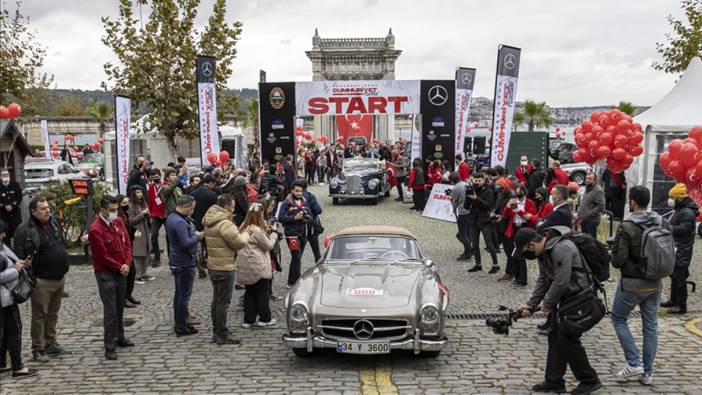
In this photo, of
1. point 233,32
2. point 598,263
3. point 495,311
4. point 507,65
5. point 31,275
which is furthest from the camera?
point 233,32

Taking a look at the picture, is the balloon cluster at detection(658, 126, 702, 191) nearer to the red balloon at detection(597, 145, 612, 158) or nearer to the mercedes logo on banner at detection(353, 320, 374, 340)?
the red balloon at detection(597, 145, 612, 158)

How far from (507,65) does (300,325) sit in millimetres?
11637

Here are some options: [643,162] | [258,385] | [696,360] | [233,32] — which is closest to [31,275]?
[258,385]

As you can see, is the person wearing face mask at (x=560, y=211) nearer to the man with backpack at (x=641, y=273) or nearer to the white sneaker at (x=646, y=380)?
the man with backpack at (x=641, y=273)

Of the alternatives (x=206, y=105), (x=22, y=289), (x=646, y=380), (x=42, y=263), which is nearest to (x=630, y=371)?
(x=646, y=380)

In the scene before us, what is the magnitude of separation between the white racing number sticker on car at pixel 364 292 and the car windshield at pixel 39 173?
23.6 metres

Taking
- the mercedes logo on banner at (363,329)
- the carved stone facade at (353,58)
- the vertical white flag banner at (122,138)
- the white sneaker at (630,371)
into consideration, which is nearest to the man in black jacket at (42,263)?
the mercedes logo on banner at (363,329)

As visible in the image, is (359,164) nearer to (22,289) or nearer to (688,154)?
(688,154)

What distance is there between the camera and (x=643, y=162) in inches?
659

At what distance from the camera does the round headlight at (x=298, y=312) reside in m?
6.89

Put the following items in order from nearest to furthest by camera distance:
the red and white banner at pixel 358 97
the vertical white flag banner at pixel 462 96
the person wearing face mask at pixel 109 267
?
1. the person wearing face mask at pixel 109 267
2. the vertical white flag banner at pixel 462 96
3. the red and white banner at pixel 358 97

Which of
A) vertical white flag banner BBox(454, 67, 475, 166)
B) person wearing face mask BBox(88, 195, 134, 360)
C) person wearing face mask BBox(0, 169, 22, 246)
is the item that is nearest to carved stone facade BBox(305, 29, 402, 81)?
vertical white flag banner BBox(454, 67, 475, 166)

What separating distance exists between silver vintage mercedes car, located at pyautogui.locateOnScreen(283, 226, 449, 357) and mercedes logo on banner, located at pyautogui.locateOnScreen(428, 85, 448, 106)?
17317 millimetres

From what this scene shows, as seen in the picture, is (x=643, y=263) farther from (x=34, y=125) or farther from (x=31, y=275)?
(x=34, y=125)
